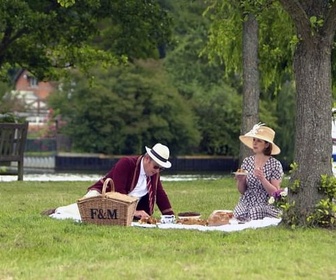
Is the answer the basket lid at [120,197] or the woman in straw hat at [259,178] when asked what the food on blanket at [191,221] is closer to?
the woman in straw hat at [259,178]

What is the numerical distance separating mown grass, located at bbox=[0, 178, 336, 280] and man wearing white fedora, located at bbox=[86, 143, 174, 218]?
79 centimetres

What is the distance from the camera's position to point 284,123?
143 ft

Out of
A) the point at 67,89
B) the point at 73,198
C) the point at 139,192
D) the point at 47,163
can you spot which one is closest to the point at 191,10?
the point at 67,89

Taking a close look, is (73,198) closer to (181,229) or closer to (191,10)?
(181,229)

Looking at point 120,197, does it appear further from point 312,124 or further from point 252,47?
point 252,47

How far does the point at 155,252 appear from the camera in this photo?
7.32 metres

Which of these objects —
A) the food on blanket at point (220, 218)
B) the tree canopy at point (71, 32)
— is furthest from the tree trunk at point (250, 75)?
the food on blanket at point (220, 218)

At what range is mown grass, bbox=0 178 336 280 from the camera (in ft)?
21.4

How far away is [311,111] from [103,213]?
2.38 m

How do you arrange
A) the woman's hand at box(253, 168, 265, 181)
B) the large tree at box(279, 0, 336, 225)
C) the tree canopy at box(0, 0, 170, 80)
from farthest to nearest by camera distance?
the tree canopy at box(0, 0, 170, 80) < the woman's hand at box(253, 168, 265, 181) < the large tree at box(279, 0, 336, 225)

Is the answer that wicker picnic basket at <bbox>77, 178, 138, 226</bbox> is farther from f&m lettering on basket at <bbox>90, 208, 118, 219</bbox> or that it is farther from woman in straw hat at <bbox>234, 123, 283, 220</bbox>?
woman in straw hat at <bbox>234, 123, 283, 220</bbox>

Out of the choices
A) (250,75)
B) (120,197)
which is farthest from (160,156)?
(250,75)

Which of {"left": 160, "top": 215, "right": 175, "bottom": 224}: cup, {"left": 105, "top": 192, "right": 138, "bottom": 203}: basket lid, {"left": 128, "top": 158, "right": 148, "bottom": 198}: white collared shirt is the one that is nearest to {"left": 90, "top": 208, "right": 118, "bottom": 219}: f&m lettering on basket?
{"left": 105, "top": 192, "right": 138, "bottom": 203}: basket lid

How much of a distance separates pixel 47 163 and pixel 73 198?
114ft
